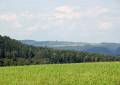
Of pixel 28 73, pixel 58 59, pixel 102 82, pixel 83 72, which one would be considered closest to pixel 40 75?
pixel 28 73

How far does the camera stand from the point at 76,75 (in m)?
17.7

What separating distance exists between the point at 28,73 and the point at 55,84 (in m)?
3.73

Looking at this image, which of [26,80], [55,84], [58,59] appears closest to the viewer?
[55,84]

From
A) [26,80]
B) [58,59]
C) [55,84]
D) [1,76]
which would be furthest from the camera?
[58,59]

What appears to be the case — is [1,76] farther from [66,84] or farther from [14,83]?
[66,84]

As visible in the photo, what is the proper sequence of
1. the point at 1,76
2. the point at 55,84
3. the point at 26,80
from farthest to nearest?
the point at 1,76 → the point at 26,80 → the point at 55,84

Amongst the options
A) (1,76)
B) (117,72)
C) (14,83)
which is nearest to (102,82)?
(117,72)

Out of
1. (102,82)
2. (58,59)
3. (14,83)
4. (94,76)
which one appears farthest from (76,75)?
(58,59)

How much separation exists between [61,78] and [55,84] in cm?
128

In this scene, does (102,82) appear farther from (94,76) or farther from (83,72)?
(83,72)

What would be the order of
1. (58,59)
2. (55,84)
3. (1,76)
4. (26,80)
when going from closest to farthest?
(55,84), (26,80), (1,76), (58,59)

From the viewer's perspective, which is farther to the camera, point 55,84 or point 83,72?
point 83,72

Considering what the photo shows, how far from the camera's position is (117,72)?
1830 centimetres

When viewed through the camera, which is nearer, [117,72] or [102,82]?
[102,82]
